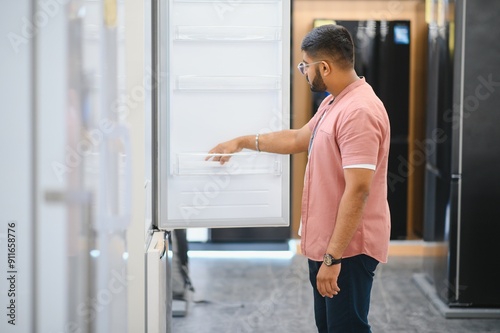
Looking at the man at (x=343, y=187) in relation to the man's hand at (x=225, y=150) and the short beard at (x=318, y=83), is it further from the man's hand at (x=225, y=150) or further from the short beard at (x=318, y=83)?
the man's hand at (x=225, y=150)

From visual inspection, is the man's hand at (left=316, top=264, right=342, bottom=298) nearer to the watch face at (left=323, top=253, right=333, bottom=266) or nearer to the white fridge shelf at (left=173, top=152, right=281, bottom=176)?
the watch face at (left=323, top=253, right=333, bottom=266)

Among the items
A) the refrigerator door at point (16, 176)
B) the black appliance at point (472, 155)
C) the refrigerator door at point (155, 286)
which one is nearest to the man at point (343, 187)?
A: the refrigerator door at point (155, 286)

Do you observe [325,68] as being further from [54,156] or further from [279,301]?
[279,301]

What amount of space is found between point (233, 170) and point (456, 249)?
1.89 metres

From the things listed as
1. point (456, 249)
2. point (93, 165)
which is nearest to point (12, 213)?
point (93, 165)

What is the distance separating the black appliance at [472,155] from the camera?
419 centimetres

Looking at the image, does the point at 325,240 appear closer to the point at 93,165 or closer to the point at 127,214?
→ the point at 127,214

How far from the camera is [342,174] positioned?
247 cm

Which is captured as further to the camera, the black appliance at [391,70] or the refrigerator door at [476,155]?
the black appliance at [391,70]

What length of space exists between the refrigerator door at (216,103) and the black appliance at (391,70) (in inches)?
118

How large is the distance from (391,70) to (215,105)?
327cm

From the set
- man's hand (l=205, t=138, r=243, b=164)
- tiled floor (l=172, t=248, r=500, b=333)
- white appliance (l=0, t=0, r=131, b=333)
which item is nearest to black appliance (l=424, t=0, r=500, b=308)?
tiled floor (l=172, t=248, r=500, b=333)

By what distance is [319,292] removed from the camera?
249cm

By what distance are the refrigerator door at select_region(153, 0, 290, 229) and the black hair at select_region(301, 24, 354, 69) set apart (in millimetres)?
340
